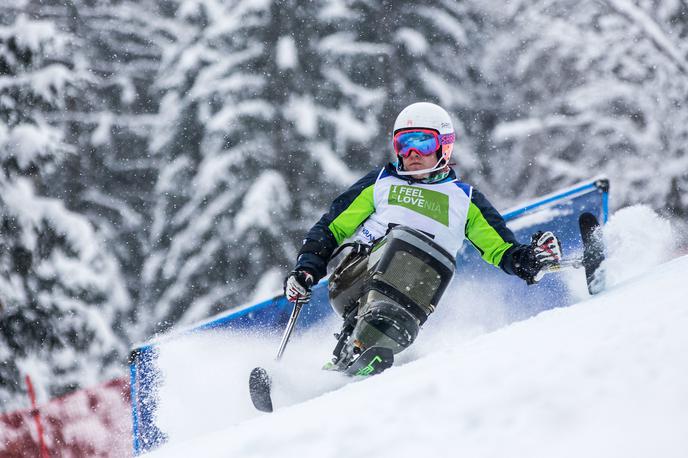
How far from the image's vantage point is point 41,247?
10.1 metres

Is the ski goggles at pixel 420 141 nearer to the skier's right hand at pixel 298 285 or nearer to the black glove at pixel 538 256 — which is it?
the black glove at pixel 538 256

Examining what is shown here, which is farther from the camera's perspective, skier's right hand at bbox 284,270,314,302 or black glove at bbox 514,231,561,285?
skier's right hand at bbox 284,270,314,302

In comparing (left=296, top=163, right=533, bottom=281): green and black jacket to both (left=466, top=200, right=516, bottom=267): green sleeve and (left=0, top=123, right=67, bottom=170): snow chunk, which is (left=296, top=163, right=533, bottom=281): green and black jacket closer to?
(left=466, top=200, right=516, bottom=267): green sleeve

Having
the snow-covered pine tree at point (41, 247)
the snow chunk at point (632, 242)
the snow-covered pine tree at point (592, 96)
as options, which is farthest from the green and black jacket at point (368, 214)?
the snow-covered pine tree at point (592, 96)

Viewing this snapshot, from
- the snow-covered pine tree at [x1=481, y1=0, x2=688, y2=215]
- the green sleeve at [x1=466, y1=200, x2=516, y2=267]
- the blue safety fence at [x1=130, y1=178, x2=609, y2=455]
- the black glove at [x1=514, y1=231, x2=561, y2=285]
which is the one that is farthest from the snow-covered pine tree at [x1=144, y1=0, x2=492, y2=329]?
the black glove at [x1=514, y1=231, x2=561, y2=285]

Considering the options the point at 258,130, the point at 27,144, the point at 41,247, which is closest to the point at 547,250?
the point at 258,130

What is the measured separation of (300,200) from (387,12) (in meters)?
3.47

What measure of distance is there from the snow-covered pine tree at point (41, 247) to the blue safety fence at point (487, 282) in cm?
512

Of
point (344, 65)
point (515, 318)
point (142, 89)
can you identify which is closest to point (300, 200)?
point (344, 65)

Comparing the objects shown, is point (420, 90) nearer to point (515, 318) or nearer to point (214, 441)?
point (515, 318)

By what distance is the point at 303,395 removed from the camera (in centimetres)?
425

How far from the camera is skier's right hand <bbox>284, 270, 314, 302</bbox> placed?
13.6 feet

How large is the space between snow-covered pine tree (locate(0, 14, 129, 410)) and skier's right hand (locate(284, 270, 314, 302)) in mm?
6624

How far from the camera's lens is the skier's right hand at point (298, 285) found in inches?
164
